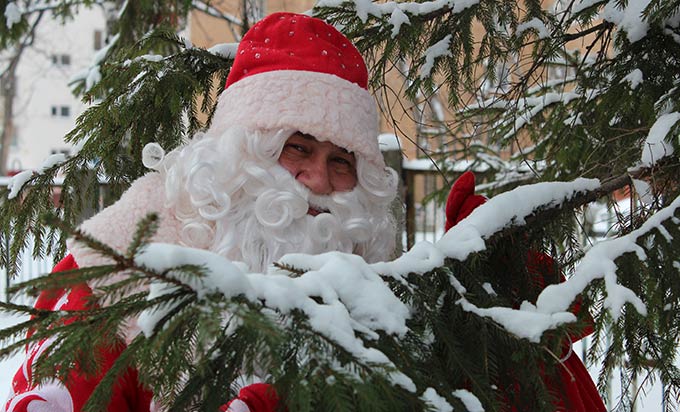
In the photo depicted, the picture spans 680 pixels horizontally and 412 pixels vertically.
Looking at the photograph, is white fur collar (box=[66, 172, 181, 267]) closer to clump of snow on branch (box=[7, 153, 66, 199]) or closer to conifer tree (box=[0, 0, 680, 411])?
conifer tree (box=[0, 0, 680, 411])

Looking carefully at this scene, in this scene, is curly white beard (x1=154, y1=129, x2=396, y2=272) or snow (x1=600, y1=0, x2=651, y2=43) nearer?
curly white beard (x1=154, y1=129, x2=396, y2=272)

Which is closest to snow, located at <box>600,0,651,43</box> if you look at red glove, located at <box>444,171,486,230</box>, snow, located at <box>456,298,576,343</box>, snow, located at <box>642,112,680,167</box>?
snow, located at <box>642,112,680,167</box>

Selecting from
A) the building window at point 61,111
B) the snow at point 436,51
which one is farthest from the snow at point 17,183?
the building window at point 61,111

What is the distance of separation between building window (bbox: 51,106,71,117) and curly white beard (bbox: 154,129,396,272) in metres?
28.9

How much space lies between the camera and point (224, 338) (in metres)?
0.99

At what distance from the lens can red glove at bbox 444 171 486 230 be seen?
1.77 metres

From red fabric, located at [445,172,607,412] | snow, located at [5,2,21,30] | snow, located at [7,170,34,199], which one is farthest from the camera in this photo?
snow, located at [5,2,21,30]

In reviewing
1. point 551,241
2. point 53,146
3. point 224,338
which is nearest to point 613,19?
point 551,241

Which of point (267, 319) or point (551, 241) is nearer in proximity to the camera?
point (267, 319)

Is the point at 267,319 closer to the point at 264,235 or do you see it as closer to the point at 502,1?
the point at 264,235

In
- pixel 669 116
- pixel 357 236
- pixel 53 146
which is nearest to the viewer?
pixel 669 116

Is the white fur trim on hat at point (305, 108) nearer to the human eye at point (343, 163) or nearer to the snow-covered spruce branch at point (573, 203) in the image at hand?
A: the human eye at point (343, 163)

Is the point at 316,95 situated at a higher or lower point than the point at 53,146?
lower

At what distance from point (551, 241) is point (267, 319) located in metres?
0.99
